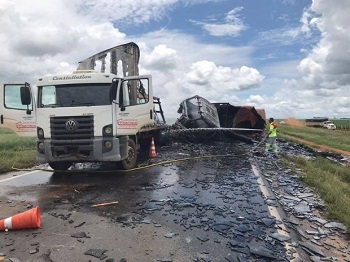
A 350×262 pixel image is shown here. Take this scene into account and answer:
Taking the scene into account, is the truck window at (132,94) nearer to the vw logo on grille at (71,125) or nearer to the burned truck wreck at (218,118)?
the vw logo on grille at (71,125)

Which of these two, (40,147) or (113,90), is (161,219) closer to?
(113,90)

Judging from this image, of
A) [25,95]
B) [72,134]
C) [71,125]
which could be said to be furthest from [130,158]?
[25,95]

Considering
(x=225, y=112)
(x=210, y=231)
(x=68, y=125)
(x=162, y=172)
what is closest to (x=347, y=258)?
(x=210, y=231)

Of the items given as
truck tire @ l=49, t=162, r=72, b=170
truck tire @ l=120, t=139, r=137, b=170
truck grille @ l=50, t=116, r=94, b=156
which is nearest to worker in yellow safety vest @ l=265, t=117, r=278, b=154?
truck tire @ l=120, t=139, r=137, b=170

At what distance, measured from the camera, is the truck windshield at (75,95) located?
8.95 m

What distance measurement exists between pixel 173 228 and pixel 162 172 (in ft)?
15.7

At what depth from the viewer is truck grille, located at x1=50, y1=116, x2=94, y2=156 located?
8781mm

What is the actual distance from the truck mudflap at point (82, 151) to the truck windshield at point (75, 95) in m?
0.98

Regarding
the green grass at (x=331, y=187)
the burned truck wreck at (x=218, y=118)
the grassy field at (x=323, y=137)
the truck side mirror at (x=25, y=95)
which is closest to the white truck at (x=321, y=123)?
the grassy field at (x=323, y=137)

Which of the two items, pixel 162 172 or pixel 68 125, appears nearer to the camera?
pixel 68 125

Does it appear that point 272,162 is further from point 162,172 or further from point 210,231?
point 210,231

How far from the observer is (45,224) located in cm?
527

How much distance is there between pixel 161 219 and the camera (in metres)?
5.54

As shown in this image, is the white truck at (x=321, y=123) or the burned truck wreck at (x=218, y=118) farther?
the white truck at (x=321, y=123)
